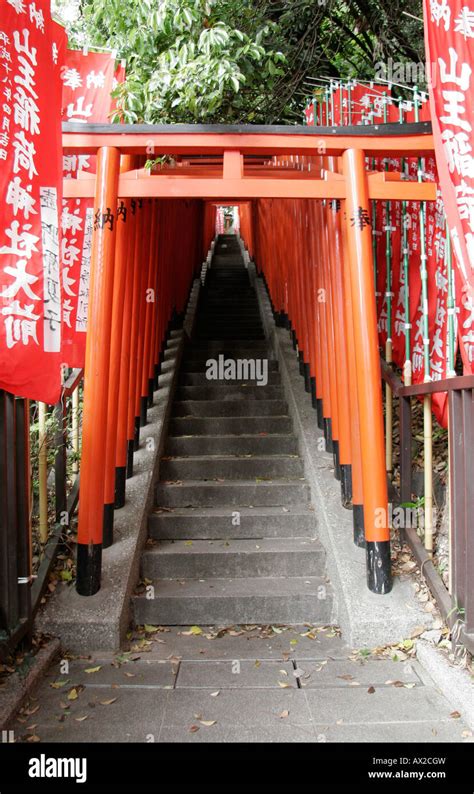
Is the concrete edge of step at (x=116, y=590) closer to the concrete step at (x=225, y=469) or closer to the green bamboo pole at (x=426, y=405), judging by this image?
the concrete step at (x=225, y=469)

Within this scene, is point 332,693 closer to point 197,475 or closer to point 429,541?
point 429,541

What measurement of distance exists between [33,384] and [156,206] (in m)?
3.77

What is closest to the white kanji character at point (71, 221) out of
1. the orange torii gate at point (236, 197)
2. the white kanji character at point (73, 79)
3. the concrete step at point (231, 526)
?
the orange torii gate at point (236, 197)

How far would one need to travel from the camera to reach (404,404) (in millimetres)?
4652

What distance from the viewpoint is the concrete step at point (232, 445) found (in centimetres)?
604

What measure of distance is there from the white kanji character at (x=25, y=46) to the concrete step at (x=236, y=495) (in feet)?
11.6

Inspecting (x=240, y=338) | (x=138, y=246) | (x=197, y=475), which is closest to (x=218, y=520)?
(x=197, y=475)

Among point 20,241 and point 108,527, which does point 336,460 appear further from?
point 20,241

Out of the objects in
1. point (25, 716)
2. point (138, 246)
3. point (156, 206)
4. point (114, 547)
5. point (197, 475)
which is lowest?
point (25, 716)

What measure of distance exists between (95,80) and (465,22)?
3.07 meters

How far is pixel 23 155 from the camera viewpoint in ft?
11.1

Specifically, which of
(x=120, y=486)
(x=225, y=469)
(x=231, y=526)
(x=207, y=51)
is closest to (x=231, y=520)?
(x=231, y=526)

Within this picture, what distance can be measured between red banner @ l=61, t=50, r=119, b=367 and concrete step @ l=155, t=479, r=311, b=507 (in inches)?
60.2

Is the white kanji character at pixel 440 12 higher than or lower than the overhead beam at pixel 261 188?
higher
